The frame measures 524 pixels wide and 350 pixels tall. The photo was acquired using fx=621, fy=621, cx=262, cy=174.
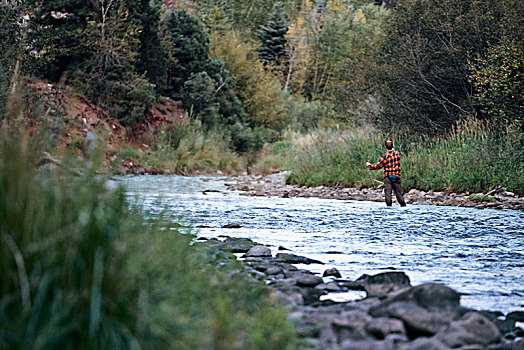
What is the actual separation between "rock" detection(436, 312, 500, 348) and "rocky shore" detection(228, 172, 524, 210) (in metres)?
9.75

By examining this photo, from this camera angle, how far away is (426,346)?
3332mm

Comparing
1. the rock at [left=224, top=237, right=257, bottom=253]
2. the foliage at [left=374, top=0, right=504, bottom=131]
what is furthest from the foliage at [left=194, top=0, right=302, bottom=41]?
the rock at [left=224, top=237, right=257, bottom=253]

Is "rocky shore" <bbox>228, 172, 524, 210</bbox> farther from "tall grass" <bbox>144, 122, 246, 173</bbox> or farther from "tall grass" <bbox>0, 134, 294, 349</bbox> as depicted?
"tall grass" <bbox>0, 134, 294, 349</bbox>

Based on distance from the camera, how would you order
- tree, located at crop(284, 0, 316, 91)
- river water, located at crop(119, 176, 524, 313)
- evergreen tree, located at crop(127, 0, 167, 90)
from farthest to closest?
1. tree, located at crop(284, 0, 316, 91)
2. evergreen tree, located at crop(127, 0, 167, 90)
3. river water, located at crop(119, 176, 524, 313)

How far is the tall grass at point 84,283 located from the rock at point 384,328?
0.52 m

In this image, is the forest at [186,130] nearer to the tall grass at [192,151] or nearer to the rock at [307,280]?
the tall grass at [192,151]

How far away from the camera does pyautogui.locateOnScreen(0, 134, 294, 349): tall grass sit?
2.74 metres

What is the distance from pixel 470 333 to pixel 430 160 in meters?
12.9

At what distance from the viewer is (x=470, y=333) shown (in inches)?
140

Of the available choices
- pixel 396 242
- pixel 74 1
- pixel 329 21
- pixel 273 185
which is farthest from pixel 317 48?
pixel 396 242

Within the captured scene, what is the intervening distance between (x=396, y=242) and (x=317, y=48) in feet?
151

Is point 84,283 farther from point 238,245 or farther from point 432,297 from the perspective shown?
point 238,245

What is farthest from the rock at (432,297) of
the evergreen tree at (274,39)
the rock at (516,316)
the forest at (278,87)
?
the evergreen tree at (274,39)

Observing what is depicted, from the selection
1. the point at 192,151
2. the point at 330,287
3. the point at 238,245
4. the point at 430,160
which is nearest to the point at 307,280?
the point at 330,287
